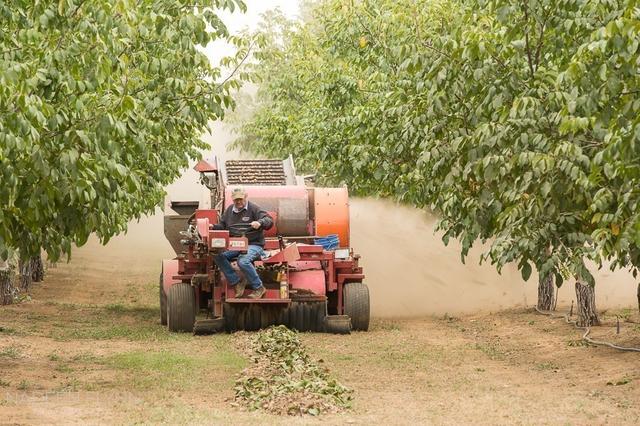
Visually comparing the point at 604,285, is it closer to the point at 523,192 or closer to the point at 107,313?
the point at 107,313

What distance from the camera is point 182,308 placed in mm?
20469

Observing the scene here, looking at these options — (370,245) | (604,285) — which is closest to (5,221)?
(370,245)

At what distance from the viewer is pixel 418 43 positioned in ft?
52.4

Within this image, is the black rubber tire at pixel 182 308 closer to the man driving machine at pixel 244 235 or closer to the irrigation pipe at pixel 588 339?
the man driving machine at pixel 244 235

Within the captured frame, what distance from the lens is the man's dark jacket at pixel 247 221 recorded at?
20.0 meters

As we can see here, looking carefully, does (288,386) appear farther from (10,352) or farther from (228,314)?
(228,314)

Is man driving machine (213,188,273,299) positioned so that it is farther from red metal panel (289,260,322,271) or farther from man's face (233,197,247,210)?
red metal panel (289,260,322,271)

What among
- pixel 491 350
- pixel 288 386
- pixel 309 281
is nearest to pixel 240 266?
pixel 309 281

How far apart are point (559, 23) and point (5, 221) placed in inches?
262

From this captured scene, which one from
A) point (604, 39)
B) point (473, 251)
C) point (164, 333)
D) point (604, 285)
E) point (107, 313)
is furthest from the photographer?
point (473, 251)

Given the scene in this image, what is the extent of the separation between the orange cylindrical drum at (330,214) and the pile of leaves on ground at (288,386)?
17.1ft

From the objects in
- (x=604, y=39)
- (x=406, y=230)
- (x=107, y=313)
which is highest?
(x=604, y=39)

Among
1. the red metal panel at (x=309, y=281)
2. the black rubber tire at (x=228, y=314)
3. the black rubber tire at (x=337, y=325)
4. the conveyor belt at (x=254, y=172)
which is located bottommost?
the black rubber tire at (x=337, y=325)

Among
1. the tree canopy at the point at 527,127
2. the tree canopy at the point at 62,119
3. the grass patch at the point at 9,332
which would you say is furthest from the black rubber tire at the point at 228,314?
the tree canopy at the point at 62,119
